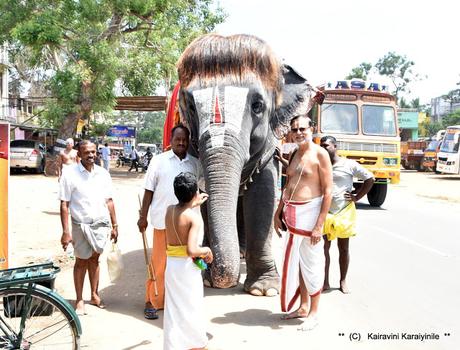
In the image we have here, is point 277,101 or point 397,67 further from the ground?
point 397,67

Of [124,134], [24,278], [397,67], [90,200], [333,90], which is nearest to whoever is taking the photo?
[24,278]

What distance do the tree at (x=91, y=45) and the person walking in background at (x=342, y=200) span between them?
1472 cm

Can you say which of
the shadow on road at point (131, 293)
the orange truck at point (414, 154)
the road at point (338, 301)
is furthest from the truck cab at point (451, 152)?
the shadow on road at point (131, 293)

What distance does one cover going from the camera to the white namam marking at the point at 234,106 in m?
4.71

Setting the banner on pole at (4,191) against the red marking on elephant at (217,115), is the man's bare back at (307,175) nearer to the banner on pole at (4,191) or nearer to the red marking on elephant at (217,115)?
the red marking on elephant at (217,115)

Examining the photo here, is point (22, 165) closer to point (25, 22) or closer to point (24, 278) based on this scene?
point (25, 22)

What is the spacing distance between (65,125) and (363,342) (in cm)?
1859

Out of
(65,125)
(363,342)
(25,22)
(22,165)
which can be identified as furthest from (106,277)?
(22,165)

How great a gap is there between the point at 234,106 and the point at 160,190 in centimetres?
103

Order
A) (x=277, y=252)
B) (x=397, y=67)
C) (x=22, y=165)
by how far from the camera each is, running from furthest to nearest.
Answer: (x=397, y=67)
(x=22, y=165)
(x=277, y=252)

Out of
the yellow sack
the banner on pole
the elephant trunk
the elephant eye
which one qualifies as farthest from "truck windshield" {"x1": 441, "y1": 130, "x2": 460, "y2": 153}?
the banner on pole

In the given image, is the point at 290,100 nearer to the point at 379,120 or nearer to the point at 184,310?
the point at 184,310

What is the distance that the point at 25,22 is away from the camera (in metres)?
17.9

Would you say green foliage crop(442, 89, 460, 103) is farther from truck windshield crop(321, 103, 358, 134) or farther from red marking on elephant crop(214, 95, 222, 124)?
red marking on elephant crop(214, 95, 222, 124)
